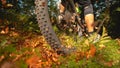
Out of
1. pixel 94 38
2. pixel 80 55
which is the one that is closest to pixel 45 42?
pixel 94 38

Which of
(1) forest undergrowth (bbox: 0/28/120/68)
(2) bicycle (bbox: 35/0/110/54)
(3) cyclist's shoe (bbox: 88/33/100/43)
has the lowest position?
(1) forest undergrowth (bbox: 0/28/120/68)

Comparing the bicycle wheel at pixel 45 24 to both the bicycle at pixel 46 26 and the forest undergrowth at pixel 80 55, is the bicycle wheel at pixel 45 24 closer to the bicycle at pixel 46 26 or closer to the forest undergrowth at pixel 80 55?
the bicycle at pixel 46 26

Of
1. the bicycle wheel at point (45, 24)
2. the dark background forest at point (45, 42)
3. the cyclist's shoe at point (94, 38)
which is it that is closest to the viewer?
the dark background forest at point (45, 42)

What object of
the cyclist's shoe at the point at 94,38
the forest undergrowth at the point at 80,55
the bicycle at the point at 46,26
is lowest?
the forest undergrowth at the point at 80,55

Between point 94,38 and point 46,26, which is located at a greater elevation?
point 46,26

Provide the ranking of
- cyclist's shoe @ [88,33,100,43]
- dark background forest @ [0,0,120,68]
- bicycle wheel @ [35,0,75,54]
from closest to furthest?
dark background forest @ [0,0,120,68], bicycle wheel @ [35,0,75,54], cyclist's shoe @ [88,33,100,43]

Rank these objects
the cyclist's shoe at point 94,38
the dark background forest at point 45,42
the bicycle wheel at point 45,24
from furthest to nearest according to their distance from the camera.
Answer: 1. the cyclist's shoe at point 94,38
2. the bicycle wheel at point 45,24
3. the dark background forest at point 45,42

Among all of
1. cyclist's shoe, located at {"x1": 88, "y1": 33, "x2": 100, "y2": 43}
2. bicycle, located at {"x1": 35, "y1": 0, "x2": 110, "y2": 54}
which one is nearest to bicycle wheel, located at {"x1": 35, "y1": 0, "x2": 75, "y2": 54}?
bicycle, located at {"x1": 35, "y1": 0, "x2": 110, "y2": 54}

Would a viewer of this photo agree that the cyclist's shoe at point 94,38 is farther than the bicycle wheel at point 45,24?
Yes

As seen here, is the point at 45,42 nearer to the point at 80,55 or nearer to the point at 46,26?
the point at 46,26

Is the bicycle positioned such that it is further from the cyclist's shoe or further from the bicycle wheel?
the cyclist's shoe

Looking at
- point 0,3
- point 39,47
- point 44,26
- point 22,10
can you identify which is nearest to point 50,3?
point 22,10

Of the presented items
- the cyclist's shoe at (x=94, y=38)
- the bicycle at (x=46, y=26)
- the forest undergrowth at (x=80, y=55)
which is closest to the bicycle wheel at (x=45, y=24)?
the bicycle at (x=46, y=26)

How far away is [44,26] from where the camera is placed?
4.09m
